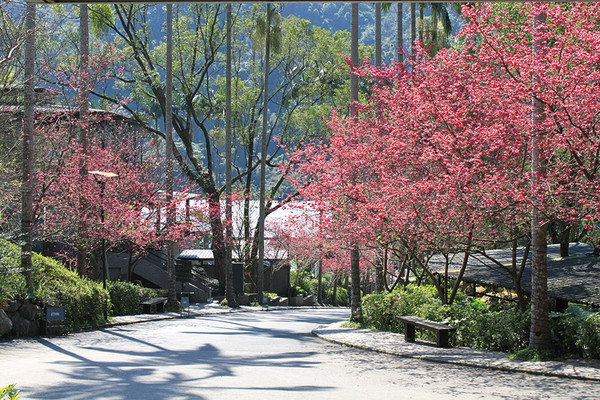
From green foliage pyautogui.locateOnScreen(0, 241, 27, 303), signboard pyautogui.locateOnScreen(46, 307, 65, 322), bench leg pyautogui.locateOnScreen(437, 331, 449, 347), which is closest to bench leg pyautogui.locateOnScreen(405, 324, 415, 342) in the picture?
bench leg pyautogui.locateOnScreen(437, 331, 449, 347)

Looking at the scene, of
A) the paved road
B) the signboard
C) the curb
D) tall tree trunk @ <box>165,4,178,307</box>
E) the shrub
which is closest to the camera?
the paved road

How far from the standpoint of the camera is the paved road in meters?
8.95

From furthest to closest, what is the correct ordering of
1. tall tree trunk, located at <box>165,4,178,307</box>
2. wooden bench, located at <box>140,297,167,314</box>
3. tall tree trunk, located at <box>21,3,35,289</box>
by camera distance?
tall tree trunk, located at <box>165,4,178,307</box>, wooden bench, located at <box>140,297,167,314</box>, tall tree trunk, located at <box>21,3,35,289</box>

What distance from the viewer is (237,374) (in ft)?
35.3

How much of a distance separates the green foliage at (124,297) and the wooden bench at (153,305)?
303 millimetres

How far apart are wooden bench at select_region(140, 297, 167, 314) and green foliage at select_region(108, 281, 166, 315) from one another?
30 cm

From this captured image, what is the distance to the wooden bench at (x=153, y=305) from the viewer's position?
26.2 metres

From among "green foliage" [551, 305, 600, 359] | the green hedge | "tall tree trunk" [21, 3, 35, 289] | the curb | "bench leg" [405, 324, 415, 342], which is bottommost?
the curb

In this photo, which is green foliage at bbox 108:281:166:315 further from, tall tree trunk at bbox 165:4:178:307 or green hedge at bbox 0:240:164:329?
green hedge at bbox 0:240:164:329

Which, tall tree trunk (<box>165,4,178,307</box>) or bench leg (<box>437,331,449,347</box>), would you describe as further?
tall tree trunk (<box>165,4,178,307</box>)

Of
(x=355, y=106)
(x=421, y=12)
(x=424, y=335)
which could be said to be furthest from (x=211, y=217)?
(x=424, y=335)

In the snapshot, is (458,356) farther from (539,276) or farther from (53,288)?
(53,288)

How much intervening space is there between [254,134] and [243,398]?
37.9 meters

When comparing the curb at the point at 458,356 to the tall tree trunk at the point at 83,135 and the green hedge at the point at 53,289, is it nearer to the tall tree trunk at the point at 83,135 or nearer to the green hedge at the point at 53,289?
the green hedge at the point at 53,289
